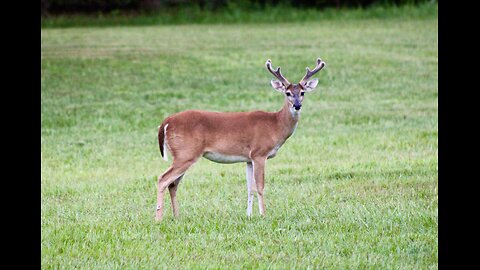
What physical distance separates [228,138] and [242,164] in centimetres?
546

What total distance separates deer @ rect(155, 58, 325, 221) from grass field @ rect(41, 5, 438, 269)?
37 cm

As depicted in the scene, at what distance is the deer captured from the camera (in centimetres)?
895

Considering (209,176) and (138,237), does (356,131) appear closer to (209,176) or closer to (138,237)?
(209,176)

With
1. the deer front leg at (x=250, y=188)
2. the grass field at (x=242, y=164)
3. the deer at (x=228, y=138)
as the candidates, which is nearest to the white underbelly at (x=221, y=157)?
the deer at (x=228, y=138)

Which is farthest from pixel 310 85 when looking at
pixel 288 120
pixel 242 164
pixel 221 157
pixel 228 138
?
pixel 242 164

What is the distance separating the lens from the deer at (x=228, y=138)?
352 inches

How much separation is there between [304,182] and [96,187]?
8.51 ft

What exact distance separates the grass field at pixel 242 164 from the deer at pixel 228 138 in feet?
1.21

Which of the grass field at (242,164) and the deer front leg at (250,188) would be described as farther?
the deer front leg at (250,188)

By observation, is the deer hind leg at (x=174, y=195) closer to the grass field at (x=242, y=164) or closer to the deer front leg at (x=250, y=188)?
the grass field at (x=242, y=164)

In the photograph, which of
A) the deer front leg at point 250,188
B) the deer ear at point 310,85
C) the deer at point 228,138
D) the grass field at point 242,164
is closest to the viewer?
the grass field at point 242,164

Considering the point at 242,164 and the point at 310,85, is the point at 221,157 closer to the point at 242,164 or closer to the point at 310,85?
the point at 310,85

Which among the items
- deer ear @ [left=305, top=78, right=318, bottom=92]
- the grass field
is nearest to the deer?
deer ear @ [left=305, top=78, right=318, bottom=92]

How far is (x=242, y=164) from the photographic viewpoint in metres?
14.6
